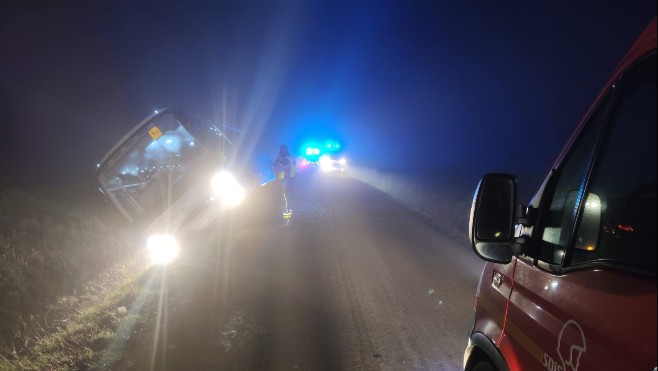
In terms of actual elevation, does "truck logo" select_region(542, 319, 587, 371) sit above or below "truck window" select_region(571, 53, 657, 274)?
below

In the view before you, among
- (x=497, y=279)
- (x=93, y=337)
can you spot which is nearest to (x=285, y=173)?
(x=93, y=337)

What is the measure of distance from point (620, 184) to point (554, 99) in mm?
64712

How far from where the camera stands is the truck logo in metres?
1.47

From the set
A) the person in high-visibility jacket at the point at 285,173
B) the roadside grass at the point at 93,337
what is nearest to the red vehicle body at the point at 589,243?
the roadside grass at the point at 93,337

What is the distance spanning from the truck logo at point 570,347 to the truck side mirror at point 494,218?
420mm

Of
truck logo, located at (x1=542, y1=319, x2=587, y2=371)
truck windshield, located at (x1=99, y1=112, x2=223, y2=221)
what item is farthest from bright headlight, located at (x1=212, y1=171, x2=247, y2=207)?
truck logo, located at (x1=542, y1=319, x2=587, y2=371)

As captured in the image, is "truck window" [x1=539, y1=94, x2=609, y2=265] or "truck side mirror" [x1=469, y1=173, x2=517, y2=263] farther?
"truck side mirror" [x1=469, y1=173, x2=517, y2=263]

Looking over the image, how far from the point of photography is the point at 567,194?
1.86 m

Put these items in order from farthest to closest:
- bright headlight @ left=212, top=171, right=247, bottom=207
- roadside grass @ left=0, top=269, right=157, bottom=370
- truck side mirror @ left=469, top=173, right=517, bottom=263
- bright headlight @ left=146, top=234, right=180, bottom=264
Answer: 1. bright headlight @ left=212, top=171, right=247, bottom=207
2. bright headlight @ left=146, top=234, right=180, bottom=264
3. roadside grass @ left=0, top=269, right=157, bottom=370
4. truck side mirror @ left=469, top=173, right=517, bottom=263

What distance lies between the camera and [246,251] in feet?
27.7

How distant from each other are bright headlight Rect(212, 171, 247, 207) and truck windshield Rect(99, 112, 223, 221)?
411 millimetres

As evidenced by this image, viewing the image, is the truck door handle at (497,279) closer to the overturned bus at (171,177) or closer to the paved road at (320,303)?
the paved road at (320,303)

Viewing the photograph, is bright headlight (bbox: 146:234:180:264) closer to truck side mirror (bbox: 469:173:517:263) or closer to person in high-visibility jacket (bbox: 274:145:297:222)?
person in high-visibility jacket (bbox: 274:145:297:222)

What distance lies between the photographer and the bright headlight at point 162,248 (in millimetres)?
7219
